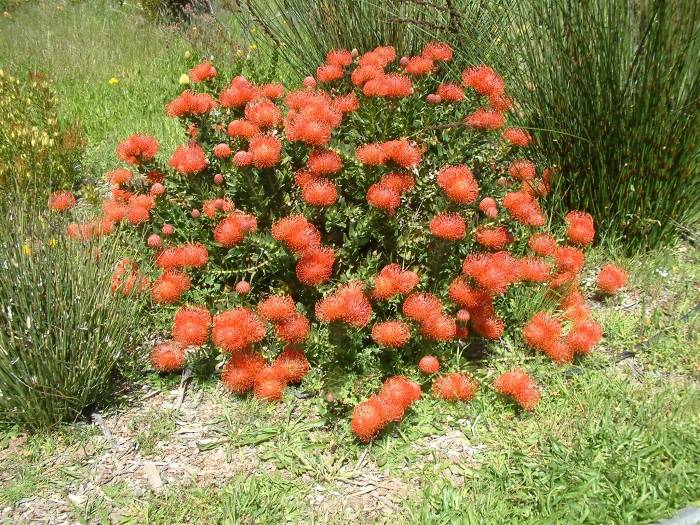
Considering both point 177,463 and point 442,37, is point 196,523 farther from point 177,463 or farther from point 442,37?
point 442,37

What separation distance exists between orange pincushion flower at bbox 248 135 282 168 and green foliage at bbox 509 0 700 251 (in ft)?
4.41

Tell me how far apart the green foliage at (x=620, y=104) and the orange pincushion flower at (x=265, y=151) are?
135 cm

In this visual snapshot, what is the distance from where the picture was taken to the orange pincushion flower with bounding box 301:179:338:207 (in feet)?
7.41

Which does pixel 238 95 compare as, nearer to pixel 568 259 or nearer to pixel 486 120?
pixel 486 120

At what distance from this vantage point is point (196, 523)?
1.99 metres

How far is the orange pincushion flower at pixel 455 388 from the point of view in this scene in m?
2.30

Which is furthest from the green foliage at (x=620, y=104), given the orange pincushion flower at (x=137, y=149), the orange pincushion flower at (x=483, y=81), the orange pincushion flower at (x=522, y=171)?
the orange pincushion flower at (x=137, y=149)

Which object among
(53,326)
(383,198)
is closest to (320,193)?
(383,198)

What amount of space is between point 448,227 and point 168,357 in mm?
1207

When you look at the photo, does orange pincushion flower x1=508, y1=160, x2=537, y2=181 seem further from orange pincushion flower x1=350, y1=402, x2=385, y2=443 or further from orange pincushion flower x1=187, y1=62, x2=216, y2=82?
orange pincushion flower x1=187, y1=62, x2=216, y2=82

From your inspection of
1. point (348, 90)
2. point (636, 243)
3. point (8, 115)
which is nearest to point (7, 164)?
point (8, 115)

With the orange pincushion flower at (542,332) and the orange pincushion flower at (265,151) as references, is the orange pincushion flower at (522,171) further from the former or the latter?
the orange pincushion flower at (265,151)

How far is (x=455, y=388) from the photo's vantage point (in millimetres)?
2305

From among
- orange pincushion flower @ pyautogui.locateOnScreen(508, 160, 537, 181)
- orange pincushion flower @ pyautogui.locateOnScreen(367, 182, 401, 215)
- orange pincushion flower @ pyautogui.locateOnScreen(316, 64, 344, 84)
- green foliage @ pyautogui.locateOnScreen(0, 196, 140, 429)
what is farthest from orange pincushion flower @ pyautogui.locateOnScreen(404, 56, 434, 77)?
green foliage @ pyautogui.locateOnScreen(0, 196, 140, 429)
